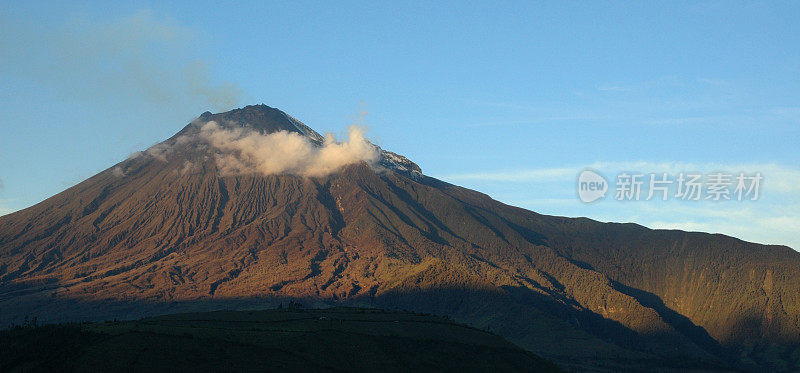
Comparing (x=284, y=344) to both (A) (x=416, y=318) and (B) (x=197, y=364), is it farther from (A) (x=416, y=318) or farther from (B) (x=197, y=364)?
(A) (x=416, y=318)

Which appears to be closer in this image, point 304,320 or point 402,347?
point 402,347

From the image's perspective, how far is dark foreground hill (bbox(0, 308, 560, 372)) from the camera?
115m

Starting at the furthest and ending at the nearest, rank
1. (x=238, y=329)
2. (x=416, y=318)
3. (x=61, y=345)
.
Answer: (x=416, y=318), (x=238, y=329), (x=61, y=345)

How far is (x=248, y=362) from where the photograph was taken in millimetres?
122688

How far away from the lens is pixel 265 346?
13112cm

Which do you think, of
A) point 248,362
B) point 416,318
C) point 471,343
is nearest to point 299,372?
point 248,362

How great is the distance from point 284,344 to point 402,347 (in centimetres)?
2618

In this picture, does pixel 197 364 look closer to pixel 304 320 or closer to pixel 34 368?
pixel 34 368

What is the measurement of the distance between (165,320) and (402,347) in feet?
155

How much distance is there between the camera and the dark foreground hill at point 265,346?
11538 cm

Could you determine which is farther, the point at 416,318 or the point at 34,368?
the point at 416,318

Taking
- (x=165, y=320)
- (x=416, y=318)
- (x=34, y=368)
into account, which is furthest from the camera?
(x=416, y=318)

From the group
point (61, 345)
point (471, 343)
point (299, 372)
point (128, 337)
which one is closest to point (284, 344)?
point (299, 372)

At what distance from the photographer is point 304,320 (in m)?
164
